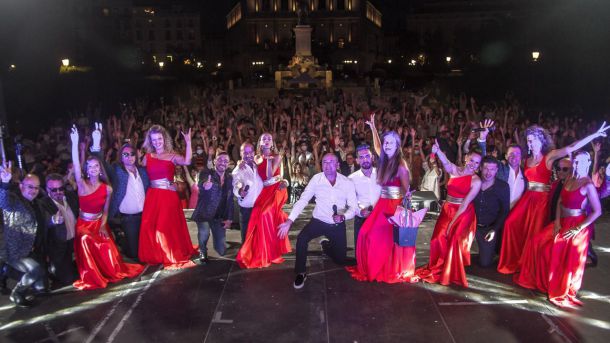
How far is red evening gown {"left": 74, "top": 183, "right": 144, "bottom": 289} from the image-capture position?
5.97 meters

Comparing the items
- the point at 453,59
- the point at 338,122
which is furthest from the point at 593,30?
the point at 453,59

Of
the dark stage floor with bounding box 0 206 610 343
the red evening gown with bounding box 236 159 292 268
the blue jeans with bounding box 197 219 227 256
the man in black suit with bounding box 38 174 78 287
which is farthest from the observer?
the blue jeans with bounding box 197 219 227 256

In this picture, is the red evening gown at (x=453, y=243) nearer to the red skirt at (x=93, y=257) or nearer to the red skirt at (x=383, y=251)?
the red skirt at (x=383, y=251)

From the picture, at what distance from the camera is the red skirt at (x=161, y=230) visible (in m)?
6.55

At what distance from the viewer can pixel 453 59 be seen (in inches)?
1834

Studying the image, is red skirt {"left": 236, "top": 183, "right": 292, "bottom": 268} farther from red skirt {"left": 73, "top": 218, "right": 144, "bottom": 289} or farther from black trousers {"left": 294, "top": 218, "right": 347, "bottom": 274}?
red skirt {"left": 73, "top": 218, "right": 144, "bottom": 289}

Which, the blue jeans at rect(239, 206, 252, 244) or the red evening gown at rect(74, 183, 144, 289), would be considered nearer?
the red evening gown at rect(74, 183, 144, 289)

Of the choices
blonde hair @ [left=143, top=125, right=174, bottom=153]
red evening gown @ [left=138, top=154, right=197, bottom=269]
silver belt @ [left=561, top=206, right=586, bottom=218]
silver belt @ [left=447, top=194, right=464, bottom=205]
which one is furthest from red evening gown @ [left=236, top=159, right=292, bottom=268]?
silver belt @ [left=561, top=206, right=586, bottom=218]

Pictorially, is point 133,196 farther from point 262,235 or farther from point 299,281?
point 299,281

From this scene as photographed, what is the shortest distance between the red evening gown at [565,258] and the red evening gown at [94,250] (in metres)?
5.01

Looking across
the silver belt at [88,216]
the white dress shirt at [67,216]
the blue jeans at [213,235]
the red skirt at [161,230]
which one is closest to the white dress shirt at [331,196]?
the blue jeans at [213,235]

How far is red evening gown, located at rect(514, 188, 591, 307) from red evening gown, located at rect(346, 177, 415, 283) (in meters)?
1.45

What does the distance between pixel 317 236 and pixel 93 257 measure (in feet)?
8.91

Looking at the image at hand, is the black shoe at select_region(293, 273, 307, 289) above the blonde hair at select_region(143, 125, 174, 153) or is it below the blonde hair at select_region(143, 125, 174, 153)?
below
